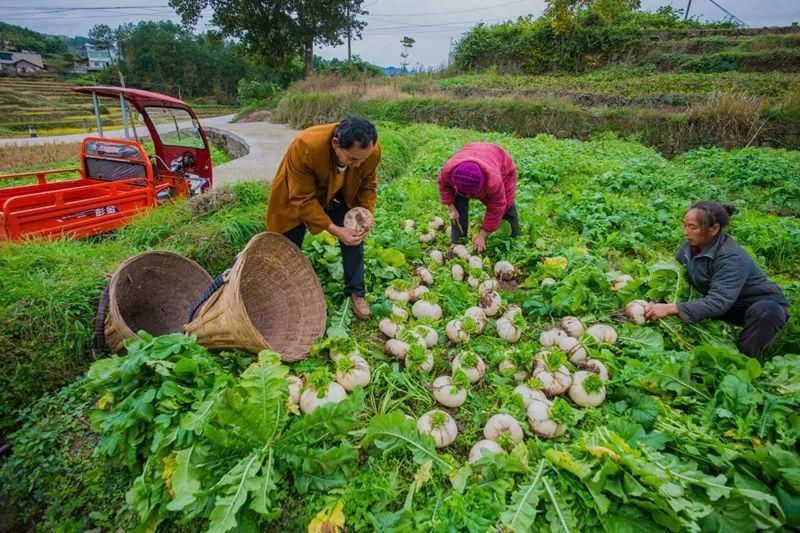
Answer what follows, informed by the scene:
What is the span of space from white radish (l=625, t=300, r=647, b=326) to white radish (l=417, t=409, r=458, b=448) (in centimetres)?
200

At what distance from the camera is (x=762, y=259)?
4238 millimetres

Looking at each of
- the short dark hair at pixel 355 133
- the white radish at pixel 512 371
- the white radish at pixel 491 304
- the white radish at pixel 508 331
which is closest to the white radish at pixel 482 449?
the white radish at pixel 512 371

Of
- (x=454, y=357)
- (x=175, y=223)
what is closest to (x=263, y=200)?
(x=175, y=223)

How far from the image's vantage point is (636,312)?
3.39 metres

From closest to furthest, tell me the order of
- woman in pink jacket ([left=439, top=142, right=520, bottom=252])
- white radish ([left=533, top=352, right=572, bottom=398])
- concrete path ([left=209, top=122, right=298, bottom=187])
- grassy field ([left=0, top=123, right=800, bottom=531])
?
grassy field ([left=0, top=123, right=800, bottom=531])
white radish ([left=533, top=352, right=572, bottom=398])
woman in pink jacket ([left=439, top=142, right=520, bottom=252])
concrete path ([left=209, top=122, right=298, bottom=187])

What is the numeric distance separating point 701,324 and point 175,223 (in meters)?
5.72

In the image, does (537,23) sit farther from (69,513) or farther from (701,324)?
(69,513)

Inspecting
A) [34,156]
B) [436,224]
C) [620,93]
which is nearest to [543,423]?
[436,224]

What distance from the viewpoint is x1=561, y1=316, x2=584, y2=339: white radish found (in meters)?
3.25

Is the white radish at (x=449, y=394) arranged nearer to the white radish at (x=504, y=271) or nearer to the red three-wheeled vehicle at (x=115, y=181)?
the white radish at (x=504, y=271)

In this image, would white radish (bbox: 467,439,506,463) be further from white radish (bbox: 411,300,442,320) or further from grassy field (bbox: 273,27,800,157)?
grassy field (bbox: 273,27,800,157)

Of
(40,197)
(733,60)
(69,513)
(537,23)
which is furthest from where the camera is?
(537,23)

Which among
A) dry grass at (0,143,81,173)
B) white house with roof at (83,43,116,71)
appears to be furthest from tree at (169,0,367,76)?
white house with roof at (83,43,116,71)

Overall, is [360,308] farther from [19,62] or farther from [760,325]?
[19,62]
